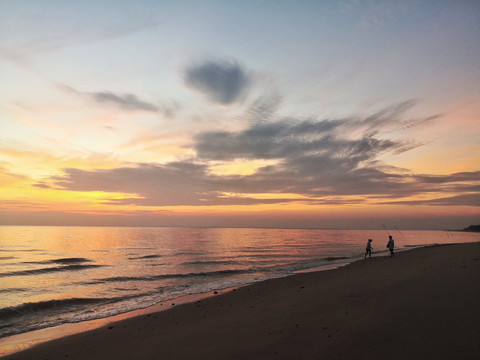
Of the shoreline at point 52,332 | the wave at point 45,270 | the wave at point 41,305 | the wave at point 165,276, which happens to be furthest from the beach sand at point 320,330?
the wave at point 45,270

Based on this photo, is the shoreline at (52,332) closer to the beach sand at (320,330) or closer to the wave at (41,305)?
the beach sand at (320,330)

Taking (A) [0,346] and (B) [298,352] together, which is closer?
(B) [298,352]

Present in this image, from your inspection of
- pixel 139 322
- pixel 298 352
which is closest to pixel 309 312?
pixel 298 352

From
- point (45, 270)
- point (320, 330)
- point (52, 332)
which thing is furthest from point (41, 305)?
point (45, 270)

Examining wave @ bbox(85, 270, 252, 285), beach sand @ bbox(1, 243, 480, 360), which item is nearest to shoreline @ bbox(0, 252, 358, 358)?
beach sand @ bbox(1, 243, 480, 360)

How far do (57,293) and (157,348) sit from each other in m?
18.5

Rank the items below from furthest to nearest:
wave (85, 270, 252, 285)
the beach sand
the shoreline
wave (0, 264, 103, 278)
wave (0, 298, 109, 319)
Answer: wave (0, 264, 103, 278), wave (85, 270, 252, 285), wave (0, 298, 109, 319), the shoreline, the beach sand

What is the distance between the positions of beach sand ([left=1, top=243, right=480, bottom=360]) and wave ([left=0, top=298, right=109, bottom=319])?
7.82 m

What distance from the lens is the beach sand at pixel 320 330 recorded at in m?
6.39

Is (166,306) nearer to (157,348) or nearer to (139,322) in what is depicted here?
(139,322)

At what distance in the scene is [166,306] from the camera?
1623cm

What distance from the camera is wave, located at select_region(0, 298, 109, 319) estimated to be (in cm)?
1655

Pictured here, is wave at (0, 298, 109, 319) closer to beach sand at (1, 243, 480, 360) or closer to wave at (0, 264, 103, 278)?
beach sand at (1, 243, 480, 360)

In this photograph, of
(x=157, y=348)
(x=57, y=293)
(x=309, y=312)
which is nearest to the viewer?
(x=157, y=348)
